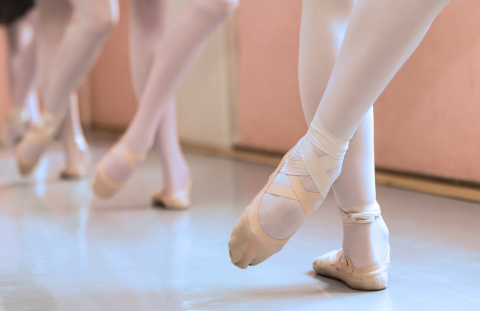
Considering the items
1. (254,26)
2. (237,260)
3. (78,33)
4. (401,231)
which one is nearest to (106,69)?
(254,26)

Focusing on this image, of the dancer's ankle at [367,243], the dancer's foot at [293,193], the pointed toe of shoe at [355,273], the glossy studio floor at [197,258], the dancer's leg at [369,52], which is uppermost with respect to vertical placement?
the dancer's leg at [369,52]

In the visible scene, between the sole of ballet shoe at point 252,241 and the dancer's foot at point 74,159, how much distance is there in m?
1.25

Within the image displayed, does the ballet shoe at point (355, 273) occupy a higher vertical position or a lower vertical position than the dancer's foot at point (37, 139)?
lower

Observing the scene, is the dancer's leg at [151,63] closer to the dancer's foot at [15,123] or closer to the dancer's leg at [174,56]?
the dancer's leg at [174,56]

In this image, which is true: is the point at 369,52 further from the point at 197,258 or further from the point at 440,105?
the point at 440,105

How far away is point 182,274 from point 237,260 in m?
0.16

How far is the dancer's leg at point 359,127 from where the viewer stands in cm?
70

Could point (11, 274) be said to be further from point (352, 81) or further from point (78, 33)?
point (78, 33)

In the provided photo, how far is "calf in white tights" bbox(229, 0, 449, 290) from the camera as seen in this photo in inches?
22.7

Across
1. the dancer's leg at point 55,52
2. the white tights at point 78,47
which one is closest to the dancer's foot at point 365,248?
the white tights at point 78,47

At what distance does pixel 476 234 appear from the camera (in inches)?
40.3

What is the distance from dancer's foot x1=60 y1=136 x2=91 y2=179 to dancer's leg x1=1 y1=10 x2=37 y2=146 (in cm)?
53

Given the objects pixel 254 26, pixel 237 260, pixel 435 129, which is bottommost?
pixel 237 260

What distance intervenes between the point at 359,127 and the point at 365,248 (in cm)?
17
